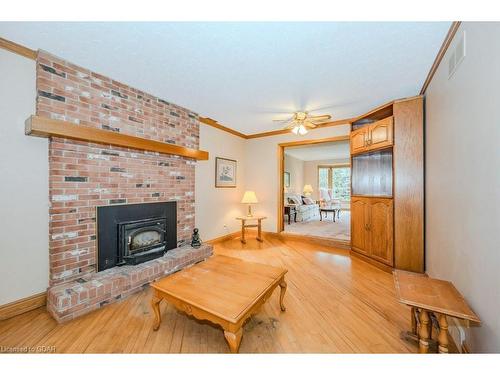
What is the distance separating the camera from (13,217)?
184 cm

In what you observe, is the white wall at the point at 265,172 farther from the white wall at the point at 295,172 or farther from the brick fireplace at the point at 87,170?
the white wall at the point at 295,172

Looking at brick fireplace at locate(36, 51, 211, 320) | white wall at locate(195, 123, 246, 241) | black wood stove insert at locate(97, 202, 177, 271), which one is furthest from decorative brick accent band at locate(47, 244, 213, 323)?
white wall at locate(195, 123, 246, 241)

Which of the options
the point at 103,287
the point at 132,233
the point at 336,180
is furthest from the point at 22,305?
the point at 336,180

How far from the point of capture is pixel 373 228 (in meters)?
3.20

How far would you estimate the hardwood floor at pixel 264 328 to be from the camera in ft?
4.91

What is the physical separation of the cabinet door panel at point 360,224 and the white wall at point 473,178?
3.98 feet

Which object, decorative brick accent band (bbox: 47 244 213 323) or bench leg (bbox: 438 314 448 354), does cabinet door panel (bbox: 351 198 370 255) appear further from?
decorative brick accent band (bbox: 47 244 213 323)

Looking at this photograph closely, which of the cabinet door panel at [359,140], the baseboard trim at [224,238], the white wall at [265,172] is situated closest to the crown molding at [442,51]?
the cabinet door panel at [359,140]

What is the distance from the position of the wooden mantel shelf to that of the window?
815cm

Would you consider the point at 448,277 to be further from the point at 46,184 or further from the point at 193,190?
the point at 46,184
